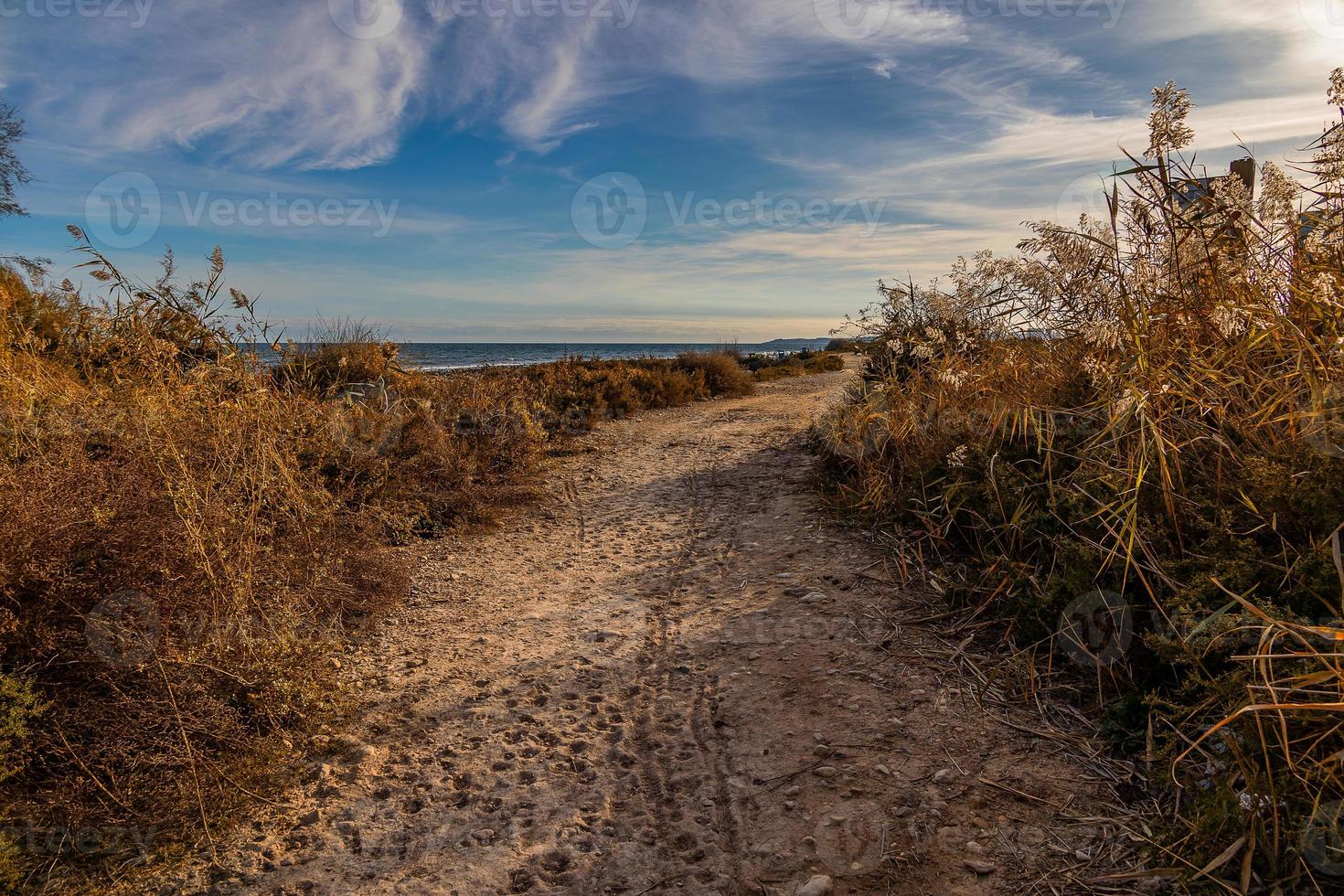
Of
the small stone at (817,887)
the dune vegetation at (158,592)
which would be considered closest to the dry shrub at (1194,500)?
the small stone at (817,887)

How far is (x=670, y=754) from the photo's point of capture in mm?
2809

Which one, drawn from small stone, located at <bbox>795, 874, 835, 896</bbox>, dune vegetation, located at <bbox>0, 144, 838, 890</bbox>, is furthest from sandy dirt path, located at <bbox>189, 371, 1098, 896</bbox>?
dune vegetation, located at <bbox>0, 144, 838, 890</bbox>

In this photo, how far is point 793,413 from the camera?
11.4m

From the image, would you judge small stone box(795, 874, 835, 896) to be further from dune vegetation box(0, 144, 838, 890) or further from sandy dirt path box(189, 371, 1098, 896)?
dune vegetation box(0, 144, 838, 890)

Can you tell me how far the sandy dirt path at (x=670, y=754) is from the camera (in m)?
2.18

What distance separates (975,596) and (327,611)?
377cm

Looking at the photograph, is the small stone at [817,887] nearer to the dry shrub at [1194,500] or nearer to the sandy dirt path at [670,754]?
the sandy dirt path at [670,754]

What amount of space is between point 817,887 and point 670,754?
901 mm

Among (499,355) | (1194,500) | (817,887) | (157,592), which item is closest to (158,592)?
(157,592)

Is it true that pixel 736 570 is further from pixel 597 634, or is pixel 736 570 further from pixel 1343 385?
pixel 1343 385

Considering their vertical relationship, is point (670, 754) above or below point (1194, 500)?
below

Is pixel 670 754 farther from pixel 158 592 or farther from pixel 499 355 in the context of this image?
pixel 499 355

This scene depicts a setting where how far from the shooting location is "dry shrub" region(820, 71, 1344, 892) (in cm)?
180

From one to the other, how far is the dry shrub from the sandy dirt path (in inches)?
17.9
